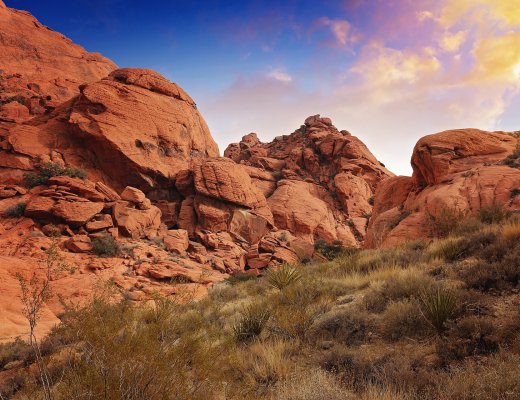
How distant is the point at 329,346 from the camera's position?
4.70 m

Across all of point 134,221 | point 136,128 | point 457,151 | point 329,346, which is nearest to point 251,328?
point 329,346

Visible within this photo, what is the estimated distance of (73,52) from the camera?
48656 millimetres

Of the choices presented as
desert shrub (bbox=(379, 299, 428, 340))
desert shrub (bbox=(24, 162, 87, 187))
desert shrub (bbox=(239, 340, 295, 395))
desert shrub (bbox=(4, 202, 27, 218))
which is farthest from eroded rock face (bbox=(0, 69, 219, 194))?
A: desert shrub (bbox=(379, 299, 428, 340))

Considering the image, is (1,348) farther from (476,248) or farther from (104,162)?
(104,162)

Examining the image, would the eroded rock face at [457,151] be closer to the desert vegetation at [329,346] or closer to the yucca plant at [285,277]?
the desert vegetation at [329,346]

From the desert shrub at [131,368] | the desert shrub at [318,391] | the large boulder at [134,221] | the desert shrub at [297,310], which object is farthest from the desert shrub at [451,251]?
the large boulder at [134,221]

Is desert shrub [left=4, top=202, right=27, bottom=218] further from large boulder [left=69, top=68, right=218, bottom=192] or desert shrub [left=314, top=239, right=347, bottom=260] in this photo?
desert shrub [left=314, top=239, right=347, bottom=260]

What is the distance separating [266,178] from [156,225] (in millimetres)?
18388

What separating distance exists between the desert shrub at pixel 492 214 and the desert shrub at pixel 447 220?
0.65 meters

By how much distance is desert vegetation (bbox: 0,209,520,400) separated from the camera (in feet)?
9.10

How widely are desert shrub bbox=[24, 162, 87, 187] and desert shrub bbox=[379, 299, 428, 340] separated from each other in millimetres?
23448

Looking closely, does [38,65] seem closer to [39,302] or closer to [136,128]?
[136,128]

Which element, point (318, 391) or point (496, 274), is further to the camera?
point (496, 274)

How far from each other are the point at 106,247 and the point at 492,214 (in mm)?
17443
